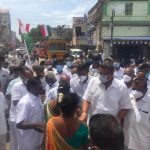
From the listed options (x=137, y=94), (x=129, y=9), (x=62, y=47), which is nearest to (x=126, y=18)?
(x=129, y=9)

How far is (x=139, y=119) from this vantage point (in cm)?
660

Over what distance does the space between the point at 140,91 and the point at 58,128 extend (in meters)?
2.35

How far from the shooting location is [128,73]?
34.7 feet

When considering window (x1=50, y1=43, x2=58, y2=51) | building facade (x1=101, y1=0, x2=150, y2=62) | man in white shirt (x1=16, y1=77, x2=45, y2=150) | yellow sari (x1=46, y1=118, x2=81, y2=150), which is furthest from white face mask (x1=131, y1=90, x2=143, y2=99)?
building facade (x1=101, y1=0, x2=150, y2=62)

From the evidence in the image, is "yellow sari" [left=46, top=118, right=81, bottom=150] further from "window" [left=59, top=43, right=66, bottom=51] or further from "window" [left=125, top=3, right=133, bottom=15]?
"window" [left=125, top=3, right=133, bottom=15]

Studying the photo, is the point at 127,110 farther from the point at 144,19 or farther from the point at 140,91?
the point at 144,19

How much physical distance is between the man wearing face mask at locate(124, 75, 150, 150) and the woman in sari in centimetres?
205

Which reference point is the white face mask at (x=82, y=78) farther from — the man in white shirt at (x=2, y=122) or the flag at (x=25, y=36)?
the flag at (x=25, y=36)

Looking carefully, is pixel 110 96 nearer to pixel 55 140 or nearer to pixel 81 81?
pixel 55 140

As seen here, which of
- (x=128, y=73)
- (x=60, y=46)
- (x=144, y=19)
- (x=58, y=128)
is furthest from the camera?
(x=144, y=19)

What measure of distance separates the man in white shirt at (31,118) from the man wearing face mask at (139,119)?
1.24m

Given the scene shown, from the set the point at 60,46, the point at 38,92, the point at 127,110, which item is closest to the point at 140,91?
the point at 127,110

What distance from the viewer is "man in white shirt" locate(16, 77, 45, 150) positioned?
6336 mm

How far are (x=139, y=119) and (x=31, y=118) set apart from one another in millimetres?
1487
